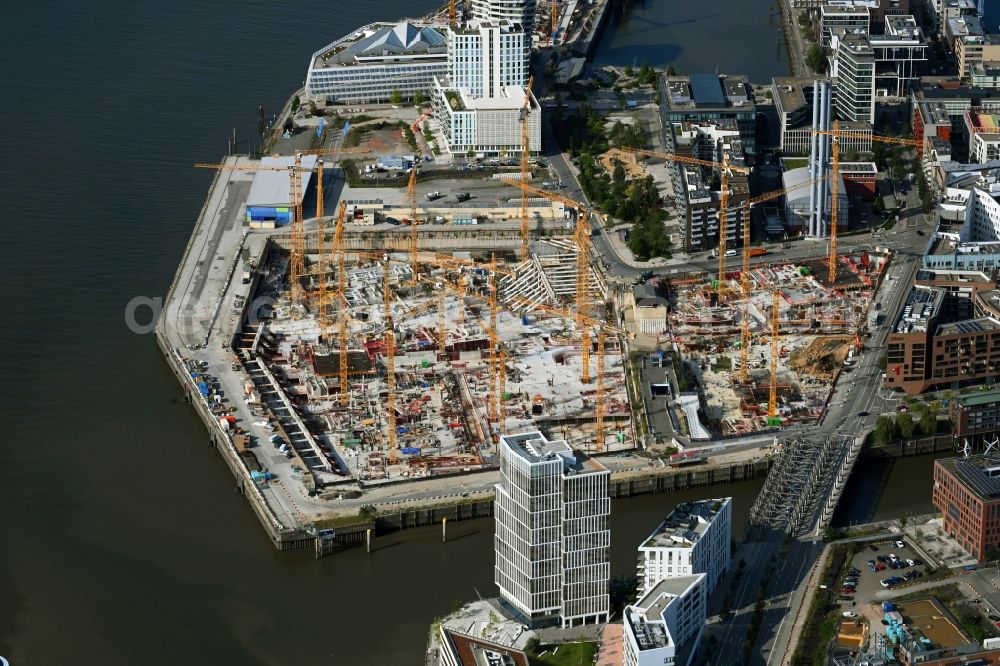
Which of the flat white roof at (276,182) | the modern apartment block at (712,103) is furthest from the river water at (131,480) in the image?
the modern apartment block at (712,103)

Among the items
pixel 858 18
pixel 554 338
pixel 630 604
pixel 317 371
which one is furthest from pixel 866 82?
pixel 630 604

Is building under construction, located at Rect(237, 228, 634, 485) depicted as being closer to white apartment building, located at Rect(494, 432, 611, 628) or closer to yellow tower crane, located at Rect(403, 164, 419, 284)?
yellow tower crane, located at Rect(403, 164, 419, 284)

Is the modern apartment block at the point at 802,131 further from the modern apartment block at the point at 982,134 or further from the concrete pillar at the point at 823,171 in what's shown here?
the concrete pillar at the point at 823,171

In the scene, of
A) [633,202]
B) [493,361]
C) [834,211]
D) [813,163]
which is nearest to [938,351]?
[834,211]

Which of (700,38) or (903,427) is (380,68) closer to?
(700,38)

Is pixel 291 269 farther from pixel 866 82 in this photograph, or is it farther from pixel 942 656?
pixel 942 656

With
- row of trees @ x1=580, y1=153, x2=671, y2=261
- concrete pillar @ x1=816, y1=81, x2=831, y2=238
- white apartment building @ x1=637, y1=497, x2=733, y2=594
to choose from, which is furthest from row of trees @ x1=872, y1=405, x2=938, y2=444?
concrete pillar @ x1=816, y1=81, x2=831, y2=238
